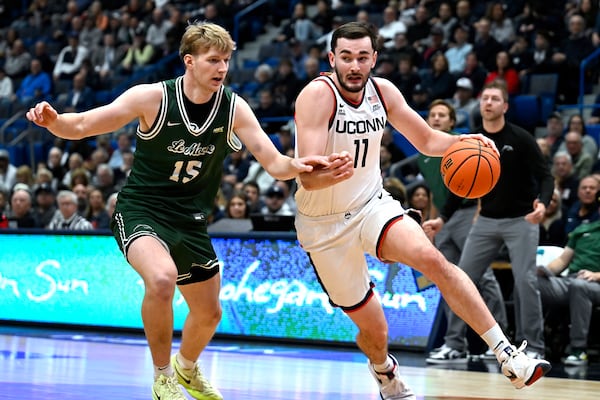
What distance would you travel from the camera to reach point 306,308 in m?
9.95

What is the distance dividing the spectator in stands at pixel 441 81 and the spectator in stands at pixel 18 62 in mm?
10366

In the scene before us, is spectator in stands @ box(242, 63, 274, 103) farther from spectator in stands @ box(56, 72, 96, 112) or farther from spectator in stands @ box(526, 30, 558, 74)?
spectator in stands @ box(526, 30, 558, 74)

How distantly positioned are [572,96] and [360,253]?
909 centimetres

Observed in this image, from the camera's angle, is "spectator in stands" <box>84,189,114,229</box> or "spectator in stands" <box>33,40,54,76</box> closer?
"spectator in stands" <box>84,189,114,229</box>

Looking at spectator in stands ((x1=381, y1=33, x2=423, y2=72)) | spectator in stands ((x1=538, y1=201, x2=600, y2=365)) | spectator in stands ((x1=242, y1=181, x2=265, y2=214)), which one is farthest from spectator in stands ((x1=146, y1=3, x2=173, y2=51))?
spectator in stands ((x1=538, y1=201, x2=600, y2=365))

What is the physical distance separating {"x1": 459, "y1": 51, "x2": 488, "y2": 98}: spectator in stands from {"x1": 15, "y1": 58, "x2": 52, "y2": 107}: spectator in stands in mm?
9393

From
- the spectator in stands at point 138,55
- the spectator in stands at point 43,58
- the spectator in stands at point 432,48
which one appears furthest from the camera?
the spectator in stands at point 43,58

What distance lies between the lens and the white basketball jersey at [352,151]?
578 cm

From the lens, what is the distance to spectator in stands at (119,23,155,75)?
20.1m

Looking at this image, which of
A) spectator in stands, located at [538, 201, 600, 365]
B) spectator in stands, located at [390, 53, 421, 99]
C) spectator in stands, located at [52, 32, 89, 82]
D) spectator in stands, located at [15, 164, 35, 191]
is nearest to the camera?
spectator in stands, located at [538, 201, 600, 365]

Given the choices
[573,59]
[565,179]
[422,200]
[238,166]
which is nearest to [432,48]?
[573,59]

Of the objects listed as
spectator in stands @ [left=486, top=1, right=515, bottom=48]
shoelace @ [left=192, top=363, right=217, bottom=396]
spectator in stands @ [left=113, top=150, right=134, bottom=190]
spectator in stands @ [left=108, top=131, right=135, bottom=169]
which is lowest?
shoelace @ [left=192, top=363, right=217, bottom=396]

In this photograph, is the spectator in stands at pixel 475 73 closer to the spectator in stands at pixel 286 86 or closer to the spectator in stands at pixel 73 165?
the spectator in stands at pixel 286 86

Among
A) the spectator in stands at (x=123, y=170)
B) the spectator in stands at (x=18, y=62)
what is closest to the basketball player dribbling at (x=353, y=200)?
the spectator in stands at (x=123, y=170)
